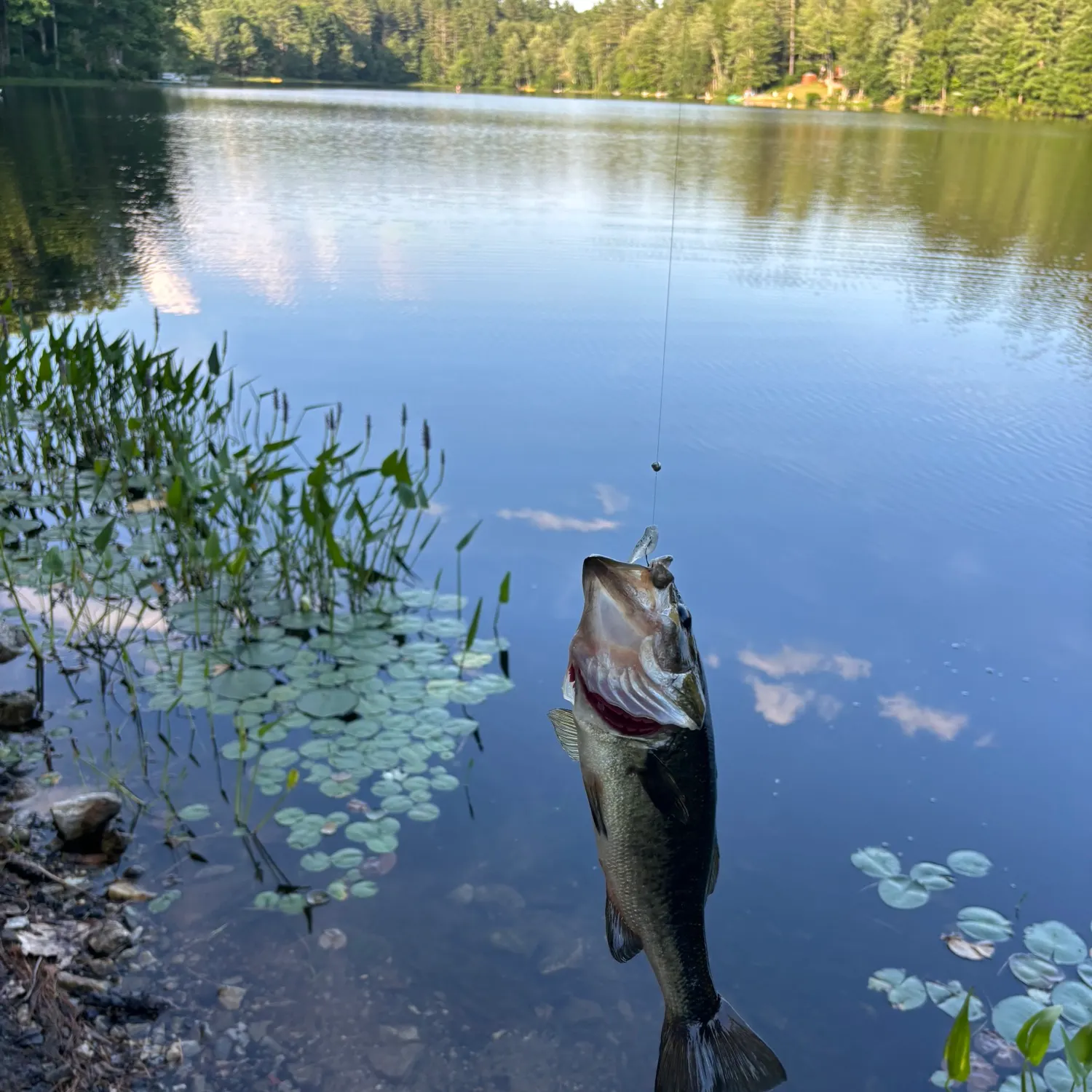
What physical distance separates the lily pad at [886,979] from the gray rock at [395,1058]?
1255mm

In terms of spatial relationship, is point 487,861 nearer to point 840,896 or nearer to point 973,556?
point 840,896

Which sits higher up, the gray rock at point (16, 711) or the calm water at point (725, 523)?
the gray rock at point (16, 711)

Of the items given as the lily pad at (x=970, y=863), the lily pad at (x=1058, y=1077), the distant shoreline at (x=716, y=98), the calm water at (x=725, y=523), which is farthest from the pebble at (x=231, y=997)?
the distant shoreline at (x=716, y=98)

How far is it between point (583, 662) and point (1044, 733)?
3.17 metres

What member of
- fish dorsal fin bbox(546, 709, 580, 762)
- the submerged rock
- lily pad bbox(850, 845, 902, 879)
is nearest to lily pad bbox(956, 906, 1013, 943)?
lily pad bbox(850, 845, 902, 879)

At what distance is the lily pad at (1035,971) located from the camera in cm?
279

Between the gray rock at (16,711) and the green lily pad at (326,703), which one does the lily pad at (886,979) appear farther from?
the gray rock at (16,711)

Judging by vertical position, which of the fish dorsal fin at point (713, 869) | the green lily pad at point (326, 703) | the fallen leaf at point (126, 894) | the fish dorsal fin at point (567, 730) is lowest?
the fallen leaf at point (126, 894)

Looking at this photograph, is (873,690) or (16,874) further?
(873,690)

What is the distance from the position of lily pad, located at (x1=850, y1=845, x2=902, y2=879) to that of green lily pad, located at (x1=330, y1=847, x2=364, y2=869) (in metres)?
1.56

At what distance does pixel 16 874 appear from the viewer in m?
2.81

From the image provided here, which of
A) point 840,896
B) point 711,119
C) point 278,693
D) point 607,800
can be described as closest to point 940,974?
point 840,896

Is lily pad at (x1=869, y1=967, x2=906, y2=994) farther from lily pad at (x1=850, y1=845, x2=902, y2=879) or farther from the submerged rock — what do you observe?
the submerged rock

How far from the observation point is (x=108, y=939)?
2.69 meters
